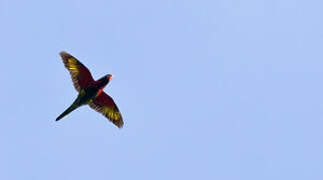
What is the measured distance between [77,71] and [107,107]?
294 centimetres

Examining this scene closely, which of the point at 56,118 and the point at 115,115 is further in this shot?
the point at 115,115

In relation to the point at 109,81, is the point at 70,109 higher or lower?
lower

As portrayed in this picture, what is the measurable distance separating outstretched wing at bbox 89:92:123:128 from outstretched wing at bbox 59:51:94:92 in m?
Result: 1.26

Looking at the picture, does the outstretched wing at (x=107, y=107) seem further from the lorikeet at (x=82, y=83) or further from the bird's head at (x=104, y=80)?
the bird's head at (x=104, y=80)

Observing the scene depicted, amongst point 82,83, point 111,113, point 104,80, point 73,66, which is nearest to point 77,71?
point 73,66

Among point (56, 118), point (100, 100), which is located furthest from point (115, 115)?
point (56, 118)

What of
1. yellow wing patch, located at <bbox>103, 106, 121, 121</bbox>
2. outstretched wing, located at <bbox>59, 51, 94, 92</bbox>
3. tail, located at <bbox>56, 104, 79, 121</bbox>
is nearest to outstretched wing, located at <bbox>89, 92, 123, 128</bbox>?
yellow wing patch, located at <bbox>103, 106, 121, 121</bbox>

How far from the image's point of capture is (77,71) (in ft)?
99.9

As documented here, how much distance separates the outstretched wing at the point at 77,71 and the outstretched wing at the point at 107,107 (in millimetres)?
1256

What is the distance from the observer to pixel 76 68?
30484mm

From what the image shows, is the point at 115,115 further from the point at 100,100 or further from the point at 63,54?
the point at 63,54

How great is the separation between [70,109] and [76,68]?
232 centimetres

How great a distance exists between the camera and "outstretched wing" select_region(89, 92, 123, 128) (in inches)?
1235

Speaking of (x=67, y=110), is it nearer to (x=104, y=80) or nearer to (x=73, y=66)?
(x=73, y=66)
